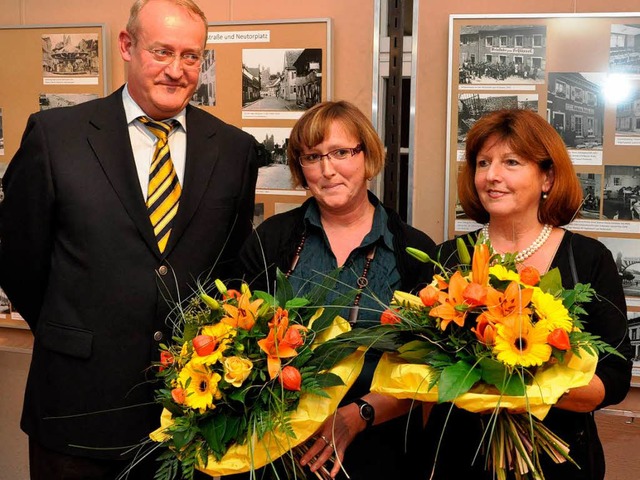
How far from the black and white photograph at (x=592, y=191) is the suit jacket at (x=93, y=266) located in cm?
141

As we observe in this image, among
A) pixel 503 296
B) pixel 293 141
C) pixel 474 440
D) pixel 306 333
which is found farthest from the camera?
pixel 293 141

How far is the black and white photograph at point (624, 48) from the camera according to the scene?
2.55 m

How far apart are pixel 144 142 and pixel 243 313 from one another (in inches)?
33.0

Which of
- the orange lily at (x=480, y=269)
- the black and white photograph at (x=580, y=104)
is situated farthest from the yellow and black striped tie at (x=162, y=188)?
the black and white photograph at (x=580, y=104)

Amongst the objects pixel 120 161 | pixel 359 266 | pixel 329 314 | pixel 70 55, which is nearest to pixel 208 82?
pixel 70 55

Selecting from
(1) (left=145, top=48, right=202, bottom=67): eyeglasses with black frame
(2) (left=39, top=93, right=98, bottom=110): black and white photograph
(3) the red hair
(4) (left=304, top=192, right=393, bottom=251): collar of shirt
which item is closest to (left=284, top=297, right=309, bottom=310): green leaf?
(4) (left=304, top=192, right=393, bottom=251): collar of shirt

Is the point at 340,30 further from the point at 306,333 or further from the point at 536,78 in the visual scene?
the point at 306,333

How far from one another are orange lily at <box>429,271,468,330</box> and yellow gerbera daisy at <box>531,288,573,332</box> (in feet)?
0.46

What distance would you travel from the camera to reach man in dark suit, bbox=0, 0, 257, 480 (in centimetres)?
199

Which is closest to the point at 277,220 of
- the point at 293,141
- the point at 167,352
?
the point at 293,141

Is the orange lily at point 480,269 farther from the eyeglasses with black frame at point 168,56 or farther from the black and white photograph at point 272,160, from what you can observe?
the black and white photograph at point 272,160

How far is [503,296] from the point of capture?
54.4 inches

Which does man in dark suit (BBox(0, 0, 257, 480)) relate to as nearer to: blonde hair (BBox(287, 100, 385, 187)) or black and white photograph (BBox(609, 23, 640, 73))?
blonde hair (BBox(287, 100, 385, 187))

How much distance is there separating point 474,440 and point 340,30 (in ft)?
5.73
